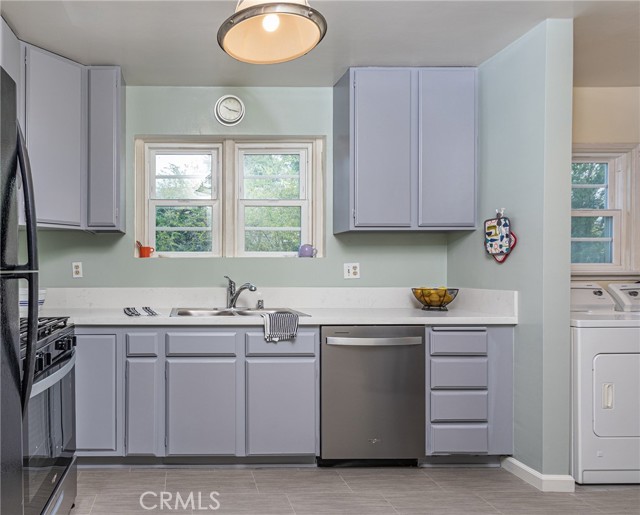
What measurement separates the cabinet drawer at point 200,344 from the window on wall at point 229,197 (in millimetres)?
930

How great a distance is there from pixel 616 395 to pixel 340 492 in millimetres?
1502

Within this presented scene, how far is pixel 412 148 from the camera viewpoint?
330cm

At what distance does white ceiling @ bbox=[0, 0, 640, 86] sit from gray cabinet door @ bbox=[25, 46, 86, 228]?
12cm

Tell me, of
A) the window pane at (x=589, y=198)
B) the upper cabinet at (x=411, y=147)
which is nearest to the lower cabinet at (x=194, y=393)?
the upper cabinet at (x=411, y=147)

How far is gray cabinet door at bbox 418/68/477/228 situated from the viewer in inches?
130

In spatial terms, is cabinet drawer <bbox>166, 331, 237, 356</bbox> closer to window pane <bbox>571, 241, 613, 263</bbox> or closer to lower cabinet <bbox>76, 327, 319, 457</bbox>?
lower cabinet <bbox>76, 327, 319, 457</bbox>

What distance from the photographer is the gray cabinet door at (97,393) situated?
2.84 metres

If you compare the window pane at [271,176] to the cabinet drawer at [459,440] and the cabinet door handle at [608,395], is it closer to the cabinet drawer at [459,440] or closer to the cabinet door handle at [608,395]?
the cabinet drawer at [459,440]

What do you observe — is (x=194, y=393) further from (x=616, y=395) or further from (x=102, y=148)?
(x=616, y=395)

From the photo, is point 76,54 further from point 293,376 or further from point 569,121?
point 569,121

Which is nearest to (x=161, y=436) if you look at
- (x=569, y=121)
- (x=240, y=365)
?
(x=240, y=365)

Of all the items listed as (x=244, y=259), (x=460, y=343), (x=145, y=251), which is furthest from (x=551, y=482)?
(x=145, y=251)

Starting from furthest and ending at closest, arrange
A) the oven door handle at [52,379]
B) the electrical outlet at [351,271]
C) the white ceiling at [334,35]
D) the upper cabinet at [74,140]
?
1. the electrical outlet at [351,271]
2. the upper cabinet at [74,140]
3. the white ceiling at [334,35]
4. the oven door handle at [52,379]

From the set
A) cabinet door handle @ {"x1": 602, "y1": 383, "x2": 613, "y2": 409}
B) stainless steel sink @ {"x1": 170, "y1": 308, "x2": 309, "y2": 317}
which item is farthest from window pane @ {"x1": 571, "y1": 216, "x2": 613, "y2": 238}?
stainless steel sink @ {"x1": 170, "y1": 308, "x2": 309, "y2": 317}
